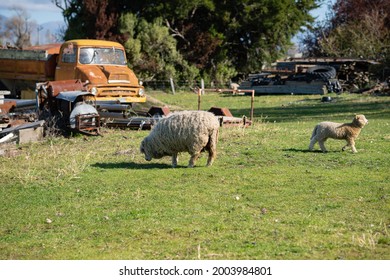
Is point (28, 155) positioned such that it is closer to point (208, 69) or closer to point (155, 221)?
point (155, 221)

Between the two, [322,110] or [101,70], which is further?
[322,110]

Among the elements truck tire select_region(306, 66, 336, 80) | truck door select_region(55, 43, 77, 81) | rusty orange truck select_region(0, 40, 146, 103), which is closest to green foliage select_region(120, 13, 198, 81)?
truck tire select_region(306, 66, 336, 80)

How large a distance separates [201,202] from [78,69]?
596 inches

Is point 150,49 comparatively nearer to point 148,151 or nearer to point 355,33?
point 355,33

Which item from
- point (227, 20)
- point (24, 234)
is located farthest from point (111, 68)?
point (227, 20)

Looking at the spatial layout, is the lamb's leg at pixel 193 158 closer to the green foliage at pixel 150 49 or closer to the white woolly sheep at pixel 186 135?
A: the white woolly sheep at pixel 186 135

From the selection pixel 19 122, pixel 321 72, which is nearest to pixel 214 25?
pixel 321 72

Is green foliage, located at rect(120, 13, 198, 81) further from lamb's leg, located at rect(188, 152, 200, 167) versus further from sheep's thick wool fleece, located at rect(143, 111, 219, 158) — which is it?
lamb's leg, located at rect(188, 152, 200, 167)

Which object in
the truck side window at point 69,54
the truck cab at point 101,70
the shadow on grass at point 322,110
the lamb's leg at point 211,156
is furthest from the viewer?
the shadow on grass at point 322,110

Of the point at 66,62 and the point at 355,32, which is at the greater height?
the point at 355,32

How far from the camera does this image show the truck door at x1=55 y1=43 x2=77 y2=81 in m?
25.7

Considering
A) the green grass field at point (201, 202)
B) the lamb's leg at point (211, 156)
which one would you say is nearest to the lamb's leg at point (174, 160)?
the green grass field at point (201, 202)

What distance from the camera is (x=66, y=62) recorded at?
26047mm

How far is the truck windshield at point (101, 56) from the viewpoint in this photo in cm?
2598
